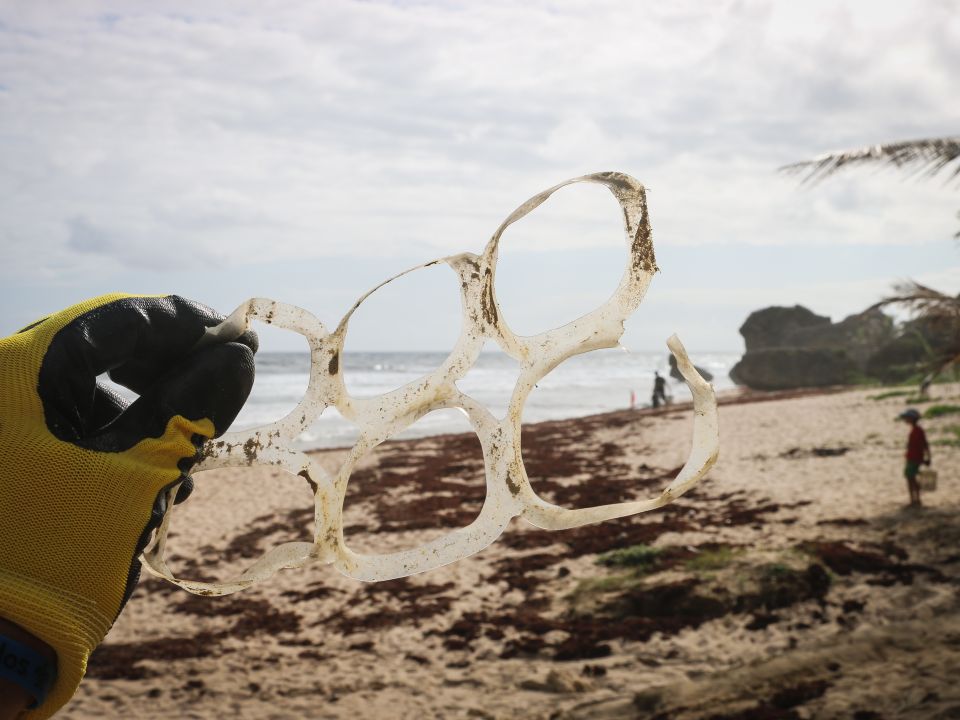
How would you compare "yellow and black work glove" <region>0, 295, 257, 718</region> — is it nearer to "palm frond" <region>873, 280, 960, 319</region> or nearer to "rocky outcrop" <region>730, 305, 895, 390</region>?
"palm frond" <region>873, 280, 960, 319</region>

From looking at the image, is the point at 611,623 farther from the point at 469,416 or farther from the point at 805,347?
the point at 805,347

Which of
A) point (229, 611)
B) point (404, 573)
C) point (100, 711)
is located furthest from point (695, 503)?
point (404, 573)

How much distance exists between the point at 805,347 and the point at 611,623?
4031 centimetres

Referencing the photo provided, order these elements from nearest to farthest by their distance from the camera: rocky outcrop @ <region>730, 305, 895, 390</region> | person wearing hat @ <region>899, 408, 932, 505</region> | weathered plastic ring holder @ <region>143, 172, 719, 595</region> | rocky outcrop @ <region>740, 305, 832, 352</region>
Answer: weathered plastic ring holder @ <region>143, 172, 719, 595</region>
person wearing hat @ <region>899, 408, 932, 505</region>
rocky outcrop @ <region>730, 305, 895, 390</region>
rocky outcrop @ <region>740, 305, 832, 352</region>

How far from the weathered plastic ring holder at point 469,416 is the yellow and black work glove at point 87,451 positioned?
0.67 ft

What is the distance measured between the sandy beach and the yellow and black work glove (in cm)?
463

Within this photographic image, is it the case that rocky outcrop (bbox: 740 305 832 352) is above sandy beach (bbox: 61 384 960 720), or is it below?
above

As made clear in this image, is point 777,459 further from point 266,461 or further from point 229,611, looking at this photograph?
point 266,461

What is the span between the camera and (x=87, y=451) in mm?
1474

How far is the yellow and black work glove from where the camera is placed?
1401mm

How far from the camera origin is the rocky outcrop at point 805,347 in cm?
4016

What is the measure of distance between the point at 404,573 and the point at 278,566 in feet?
0.98

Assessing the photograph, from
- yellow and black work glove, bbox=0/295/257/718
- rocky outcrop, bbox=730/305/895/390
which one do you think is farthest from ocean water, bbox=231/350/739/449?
yellow and black work glove, bbox=0/295/257/718

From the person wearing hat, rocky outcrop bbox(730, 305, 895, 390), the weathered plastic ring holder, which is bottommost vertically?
the person wearing hat
